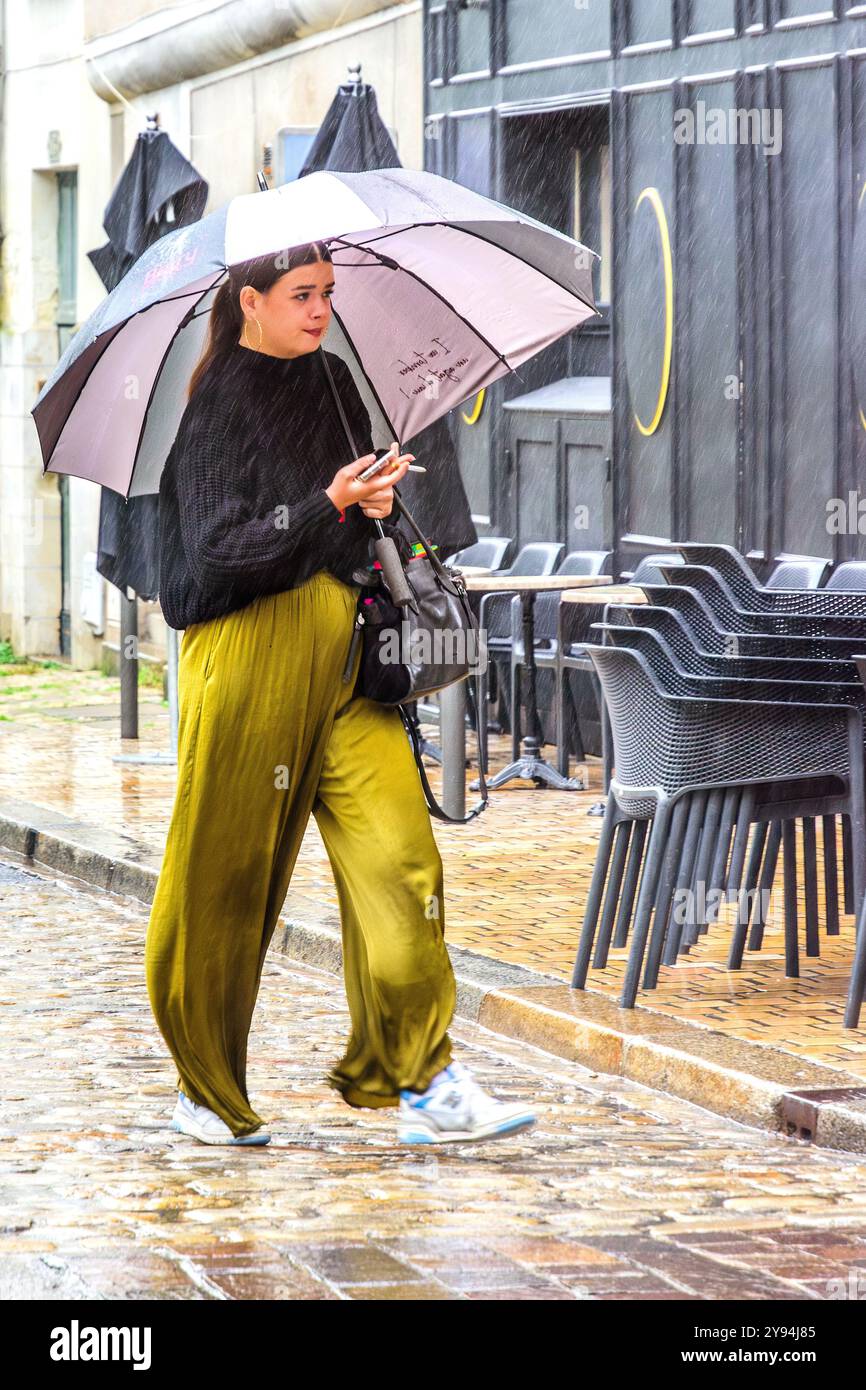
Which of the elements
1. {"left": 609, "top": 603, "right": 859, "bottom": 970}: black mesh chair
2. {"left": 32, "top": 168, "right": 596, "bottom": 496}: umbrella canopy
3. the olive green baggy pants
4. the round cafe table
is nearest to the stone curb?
{"left": 609, "top": 603, "right": 859, "bottom": 970}: black mesh chair

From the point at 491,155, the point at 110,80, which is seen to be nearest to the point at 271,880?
the point at 491,155

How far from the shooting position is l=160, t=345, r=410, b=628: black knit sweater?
529 centimetres

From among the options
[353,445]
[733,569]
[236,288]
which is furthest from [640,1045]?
[236,288]

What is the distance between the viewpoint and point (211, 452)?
17.5 ft

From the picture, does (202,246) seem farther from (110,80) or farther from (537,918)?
(110,80)

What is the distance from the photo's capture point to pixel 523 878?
929cm

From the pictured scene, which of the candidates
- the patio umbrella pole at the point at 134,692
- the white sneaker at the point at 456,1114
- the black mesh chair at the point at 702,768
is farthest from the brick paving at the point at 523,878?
the white sneaker at the point at 456,1114

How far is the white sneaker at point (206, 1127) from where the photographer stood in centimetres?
558

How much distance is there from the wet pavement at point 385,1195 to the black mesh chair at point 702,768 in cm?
62

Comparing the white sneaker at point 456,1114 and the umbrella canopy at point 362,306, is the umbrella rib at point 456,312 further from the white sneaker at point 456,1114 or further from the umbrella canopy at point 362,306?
the white sneaker at point 456,1114

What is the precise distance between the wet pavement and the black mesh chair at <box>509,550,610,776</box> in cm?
553

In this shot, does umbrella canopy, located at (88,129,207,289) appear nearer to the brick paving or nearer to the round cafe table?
the round cafe table

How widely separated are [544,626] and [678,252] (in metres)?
2.09
